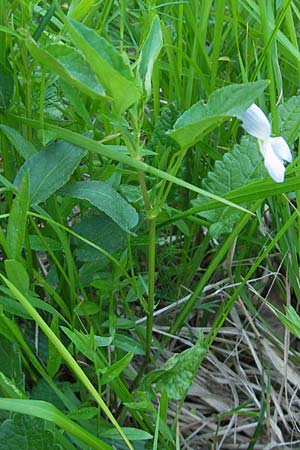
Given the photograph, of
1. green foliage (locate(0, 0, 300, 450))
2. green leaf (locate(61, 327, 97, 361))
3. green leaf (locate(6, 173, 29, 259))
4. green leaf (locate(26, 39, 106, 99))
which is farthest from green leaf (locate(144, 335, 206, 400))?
green leaf (locate(26, 39, 106, 99))

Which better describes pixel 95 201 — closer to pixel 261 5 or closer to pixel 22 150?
pixel 22 150

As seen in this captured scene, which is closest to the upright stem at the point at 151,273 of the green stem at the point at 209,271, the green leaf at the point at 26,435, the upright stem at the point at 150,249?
the upright stem at the point at 150,249

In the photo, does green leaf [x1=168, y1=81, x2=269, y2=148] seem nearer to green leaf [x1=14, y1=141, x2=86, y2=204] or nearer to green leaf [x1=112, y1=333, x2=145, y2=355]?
green leaf [x1=14, y1=141, x2=86, y2=204]

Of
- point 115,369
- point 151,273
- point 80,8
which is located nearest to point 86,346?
point 115,369

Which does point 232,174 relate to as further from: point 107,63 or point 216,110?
point 107,63

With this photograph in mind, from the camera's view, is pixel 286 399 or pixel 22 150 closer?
pixel 22 150

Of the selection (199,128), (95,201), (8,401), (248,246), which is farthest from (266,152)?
(248,246)
